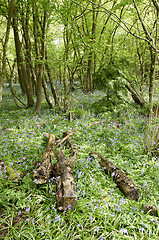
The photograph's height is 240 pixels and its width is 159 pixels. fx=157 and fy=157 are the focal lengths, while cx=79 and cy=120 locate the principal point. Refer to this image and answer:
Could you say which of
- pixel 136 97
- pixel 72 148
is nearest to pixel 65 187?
pixel 72 148

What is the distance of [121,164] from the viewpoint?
4.26 m

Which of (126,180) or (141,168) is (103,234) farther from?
(141,168)

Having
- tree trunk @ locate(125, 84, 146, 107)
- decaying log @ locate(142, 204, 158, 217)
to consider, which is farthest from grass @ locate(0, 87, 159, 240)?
tree trunk @ locate(125, 84, 146, 107)

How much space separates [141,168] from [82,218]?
208 centimetres

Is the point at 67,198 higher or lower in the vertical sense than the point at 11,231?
higher

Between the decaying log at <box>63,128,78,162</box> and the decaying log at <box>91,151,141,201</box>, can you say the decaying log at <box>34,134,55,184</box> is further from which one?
the decaying log at <box>91,151,141,201</box>

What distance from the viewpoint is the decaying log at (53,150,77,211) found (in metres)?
2.81

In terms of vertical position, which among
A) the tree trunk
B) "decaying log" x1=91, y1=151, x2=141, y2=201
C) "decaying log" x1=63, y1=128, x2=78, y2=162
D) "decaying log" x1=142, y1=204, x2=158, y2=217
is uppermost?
the tree trunk

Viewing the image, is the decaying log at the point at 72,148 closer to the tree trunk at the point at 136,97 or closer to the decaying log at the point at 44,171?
the decaying log at the point at 44,171

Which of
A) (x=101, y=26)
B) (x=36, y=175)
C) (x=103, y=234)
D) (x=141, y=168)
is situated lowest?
(x=103, y=234)

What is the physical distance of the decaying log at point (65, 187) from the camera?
2.81 m

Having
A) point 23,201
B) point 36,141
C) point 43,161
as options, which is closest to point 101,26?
point 36,141

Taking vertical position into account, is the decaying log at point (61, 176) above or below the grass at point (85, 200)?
above

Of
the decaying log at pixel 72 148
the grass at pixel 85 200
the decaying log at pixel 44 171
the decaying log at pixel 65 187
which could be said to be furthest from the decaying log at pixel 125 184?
the decaying log at pixel 44 171
